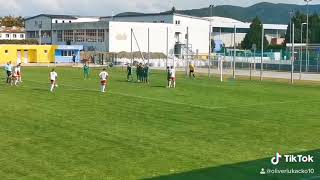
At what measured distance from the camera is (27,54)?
311 feet

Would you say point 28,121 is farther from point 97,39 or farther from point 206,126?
point 97,39

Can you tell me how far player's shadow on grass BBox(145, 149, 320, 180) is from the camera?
12156 millimetres

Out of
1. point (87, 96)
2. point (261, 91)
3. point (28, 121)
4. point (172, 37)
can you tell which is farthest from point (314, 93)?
point (172, 37)

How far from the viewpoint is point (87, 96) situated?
31.7 m

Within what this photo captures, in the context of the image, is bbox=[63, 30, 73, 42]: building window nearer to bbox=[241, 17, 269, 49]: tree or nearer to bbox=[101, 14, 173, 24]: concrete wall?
bbox=[101, 14, 173, 24]: concrete wall

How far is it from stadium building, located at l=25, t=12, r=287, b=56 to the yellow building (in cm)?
1119

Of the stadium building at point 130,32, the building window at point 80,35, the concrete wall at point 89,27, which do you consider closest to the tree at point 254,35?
the stadium building at point 130,32

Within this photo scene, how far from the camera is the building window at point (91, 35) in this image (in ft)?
349

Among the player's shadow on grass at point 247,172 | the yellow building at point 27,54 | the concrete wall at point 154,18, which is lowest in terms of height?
the player's shadow on grass at point 247,172

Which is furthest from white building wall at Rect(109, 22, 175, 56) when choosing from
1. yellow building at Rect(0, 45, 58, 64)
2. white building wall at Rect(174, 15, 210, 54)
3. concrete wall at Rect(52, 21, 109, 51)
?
yellow building at Rect(0, 45, 58, 64)

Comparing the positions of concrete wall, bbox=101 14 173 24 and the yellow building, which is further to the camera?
concrete wall, bbox=101 14 173 24

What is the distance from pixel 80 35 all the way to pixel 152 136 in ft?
318

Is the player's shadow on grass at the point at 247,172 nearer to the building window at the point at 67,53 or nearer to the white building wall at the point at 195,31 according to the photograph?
the building window at the point at 67,53

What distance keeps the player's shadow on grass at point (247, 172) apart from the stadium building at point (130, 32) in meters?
75.0
